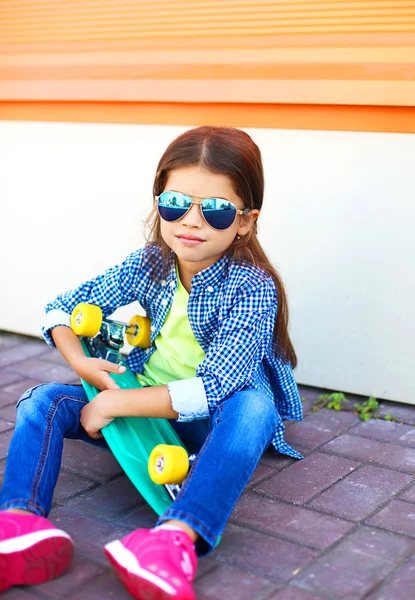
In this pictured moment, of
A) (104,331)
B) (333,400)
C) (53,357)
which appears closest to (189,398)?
(104,331)

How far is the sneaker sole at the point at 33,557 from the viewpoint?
1.91 meters

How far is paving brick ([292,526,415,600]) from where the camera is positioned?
198 centimetres

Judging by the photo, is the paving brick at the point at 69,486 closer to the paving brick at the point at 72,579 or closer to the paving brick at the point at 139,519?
the paving brick at the point at 139,519

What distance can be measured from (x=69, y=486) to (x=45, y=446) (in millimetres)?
364

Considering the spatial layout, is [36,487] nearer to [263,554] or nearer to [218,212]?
[263,554]

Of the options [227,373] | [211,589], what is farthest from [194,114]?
[211,589]

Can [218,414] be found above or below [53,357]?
above

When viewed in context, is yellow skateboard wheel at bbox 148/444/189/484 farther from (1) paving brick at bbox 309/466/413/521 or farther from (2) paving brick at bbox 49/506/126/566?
(1) paving brick at bbox 309/466/413/521

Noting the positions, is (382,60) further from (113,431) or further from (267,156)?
(113,431)

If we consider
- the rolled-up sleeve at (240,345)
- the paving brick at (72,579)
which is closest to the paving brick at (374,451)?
the rolled-up sleeve at (240,345)

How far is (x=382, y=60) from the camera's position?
292 cm

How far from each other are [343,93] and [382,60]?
0.58 ft

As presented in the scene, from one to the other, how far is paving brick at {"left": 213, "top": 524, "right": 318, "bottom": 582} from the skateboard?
0.20 metres

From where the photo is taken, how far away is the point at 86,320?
253cm
